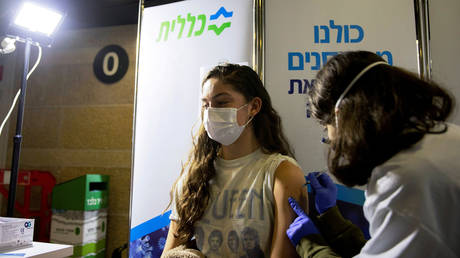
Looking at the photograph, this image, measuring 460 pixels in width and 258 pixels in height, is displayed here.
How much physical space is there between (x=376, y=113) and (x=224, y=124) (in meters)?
0.85

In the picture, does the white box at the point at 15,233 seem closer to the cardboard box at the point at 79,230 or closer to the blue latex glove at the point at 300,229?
the blue latex glove at the point at 300,229

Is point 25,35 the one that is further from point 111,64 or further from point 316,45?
point 316,45

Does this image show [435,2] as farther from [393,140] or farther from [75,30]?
[75,30]

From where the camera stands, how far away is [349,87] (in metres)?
0.83

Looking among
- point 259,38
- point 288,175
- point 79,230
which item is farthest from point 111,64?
point 288,175

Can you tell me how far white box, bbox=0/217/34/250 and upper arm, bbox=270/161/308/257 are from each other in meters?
0.99

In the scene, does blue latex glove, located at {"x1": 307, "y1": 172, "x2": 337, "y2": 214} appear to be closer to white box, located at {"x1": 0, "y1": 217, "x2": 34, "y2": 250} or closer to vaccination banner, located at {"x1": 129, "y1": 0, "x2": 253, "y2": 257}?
vaccination banner, located at {"x1": 129, "y1": 0, "x2": 253, "y2": 257}

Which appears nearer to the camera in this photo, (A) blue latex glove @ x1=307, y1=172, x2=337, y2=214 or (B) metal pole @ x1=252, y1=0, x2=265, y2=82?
(A) blue latex glove @ x1=307, y1=172, x2=337, y2=214

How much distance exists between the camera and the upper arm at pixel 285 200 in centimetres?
127

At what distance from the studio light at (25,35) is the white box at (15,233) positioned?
74 cm

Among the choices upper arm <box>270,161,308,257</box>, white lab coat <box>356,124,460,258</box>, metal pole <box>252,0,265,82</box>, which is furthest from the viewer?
metal pole <box>252,0,265,82</box>

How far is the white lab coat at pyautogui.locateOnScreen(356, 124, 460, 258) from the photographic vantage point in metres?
0.66

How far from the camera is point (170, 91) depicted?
2.08 meters

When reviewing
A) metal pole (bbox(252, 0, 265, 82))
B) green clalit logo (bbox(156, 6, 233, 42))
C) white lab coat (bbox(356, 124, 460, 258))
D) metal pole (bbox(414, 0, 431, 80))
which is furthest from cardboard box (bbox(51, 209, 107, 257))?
metal pole (bbox(414, 0, 431, 80))
